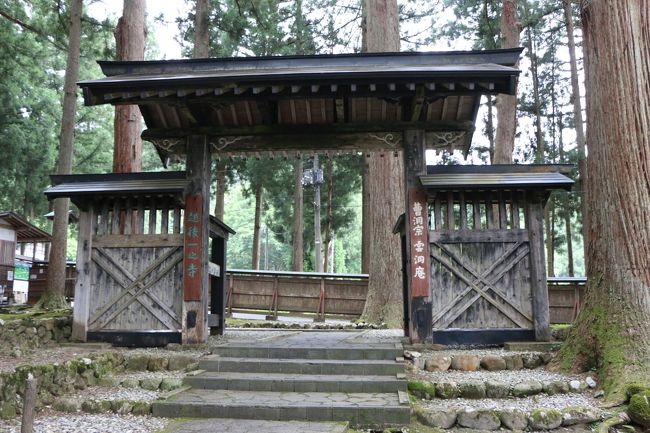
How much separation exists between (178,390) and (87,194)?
12.3ft

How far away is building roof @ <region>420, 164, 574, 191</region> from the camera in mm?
7395

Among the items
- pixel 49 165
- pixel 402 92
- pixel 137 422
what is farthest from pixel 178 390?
pixel 49 165

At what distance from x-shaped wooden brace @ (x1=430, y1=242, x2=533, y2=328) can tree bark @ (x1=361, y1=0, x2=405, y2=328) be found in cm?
472

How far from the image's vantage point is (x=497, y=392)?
18.4 ft

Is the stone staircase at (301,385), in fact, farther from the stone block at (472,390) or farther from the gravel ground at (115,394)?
the stone block at (472,390)

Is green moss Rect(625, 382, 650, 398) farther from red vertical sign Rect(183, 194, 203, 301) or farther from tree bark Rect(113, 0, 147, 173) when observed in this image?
tree bark Rect(113, 0, 147, 173)

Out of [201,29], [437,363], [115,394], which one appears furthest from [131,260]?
[201,29]

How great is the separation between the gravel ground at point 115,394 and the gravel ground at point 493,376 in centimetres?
316

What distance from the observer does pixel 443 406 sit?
5.29m

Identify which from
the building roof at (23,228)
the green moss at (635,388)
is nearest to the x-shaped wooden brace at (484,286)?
the green moss at (635,388)

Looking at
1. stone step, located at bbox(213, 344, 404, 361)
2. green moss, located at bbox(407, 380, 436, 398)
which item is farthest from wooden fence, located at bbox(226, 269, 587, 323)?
green moss, located at bbox(407, 380, 436, 398)

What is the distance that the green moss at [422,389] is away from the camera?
563cm

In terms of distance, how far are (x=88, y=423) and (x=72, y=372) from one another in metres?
1.26

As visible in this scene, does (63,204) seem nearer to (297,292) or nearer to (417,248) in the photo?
(297,292)
